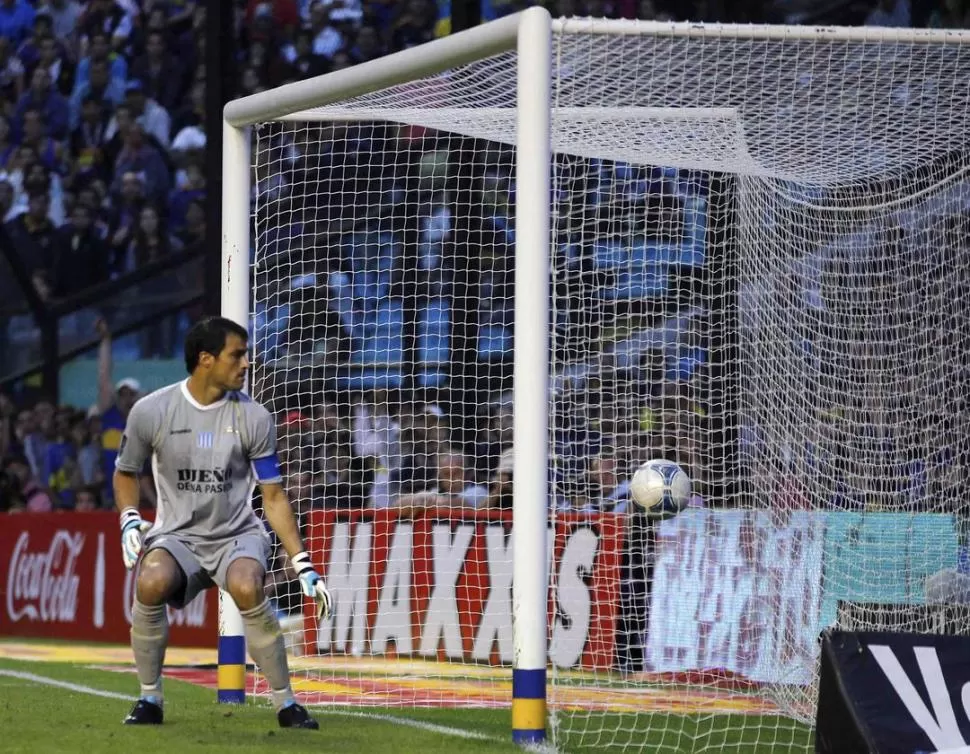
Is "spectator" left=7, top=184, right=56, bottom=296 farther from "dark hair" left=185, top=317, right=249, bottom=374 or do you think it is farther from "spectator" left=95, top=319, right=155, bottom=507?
"dark hair" left=185, top=317, right=249, bottom=374

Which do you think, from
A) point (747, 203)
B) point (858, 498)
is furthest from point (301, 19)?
point (858, 498)

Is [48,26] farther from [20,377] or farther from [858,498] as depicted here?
[858,498]

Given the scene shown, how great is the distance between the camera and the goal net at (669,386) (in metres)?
8.41

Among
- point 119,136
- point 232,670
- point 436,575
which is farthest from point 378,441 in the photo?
point 119,136

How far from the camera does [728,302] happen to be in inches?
413

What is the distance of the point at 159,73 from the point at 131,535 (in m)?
12.3

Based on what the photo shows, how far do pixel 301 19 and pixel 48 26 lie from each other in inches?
175

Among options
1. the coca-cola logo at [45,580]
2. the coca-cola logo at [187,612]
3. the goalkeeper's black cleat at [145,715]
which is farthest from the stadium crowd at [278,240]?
the goalkeeper's black cleat at [145,715]

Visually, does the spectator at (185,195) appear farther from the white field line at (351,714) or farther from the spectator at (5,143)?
the white field line at (351,714)

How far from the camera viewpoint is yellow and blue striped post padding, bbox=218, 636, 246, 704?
8.76 metres

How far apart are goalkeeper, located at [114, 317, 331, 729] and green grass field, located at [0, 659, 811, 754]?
1.05 feet

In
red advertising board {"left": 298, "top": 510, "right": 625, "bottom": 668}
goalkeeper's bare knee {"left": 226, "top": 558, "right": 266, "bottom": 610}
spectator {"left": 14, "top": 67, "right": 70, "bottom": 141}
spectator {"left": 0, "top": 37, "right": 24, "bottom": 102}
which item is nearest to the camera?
goalkeeper's bare knee {"left": 226, "top": 558, "right": 266, "bottom": 610}

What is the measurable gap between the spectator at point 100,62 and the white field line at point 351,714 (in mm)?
9269

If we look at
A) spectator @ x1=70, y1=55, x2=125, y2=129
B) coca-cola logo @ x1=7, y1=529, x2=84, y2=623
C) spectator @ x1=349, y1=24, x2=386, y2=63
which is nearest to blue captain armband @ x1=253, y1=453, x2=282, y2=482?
coca-cola logo @ x1=7, y1=529, x2=84, y2=623
